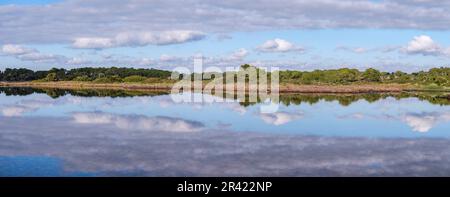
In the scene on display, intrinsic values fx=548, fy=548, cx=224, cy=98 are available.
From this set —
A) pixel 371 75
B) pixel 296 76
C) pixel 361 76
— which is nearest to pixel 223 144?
pixel 361 76

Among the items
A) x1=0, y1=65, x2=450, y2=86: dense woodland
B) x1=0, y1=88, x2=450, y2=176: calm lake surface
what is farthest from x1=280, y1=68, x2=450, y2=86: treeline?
x1=0, y1=88, x2=450, y2=176: calm lake surface

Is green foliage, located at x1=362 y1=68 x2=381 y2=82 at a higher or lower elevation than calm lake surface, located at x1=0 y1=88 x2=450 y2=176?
higher

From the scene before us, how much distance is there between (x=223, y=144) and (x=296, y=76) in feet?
194

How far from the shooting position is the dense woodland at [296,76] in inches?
2442

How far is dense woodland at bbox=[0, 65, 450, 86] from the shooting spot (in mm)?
62031

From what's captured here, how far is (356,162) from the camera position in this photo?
1047 cm

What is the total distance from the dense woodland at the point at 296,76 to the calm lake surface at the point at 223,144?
113 feet

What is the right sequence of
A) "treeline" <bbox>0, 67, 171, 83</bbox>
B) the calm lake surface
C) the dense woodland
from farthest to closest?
"treeline" <bbox>0, 67, 171, 83</bbox>
the dense woodland
the calm lake surface

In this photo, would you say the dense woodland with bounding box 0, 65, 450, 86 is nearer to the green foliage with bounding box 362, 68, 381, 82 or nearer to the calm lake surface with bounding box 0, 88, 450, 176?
the green foliage with bounding box 362, 68, 381, 82

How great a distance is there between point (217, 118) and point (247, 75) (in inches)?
1389

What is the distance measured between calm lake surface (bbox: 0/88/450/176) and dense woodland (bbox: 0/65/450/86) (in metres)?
34.5

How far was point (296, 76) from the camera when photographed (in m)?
71.0

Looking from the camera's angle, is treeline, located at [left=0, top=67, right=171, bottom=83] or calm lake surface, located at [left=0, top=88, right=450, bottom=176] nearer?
calm lake surface, located at [left=0, top=88, right=450, bottom=176]
